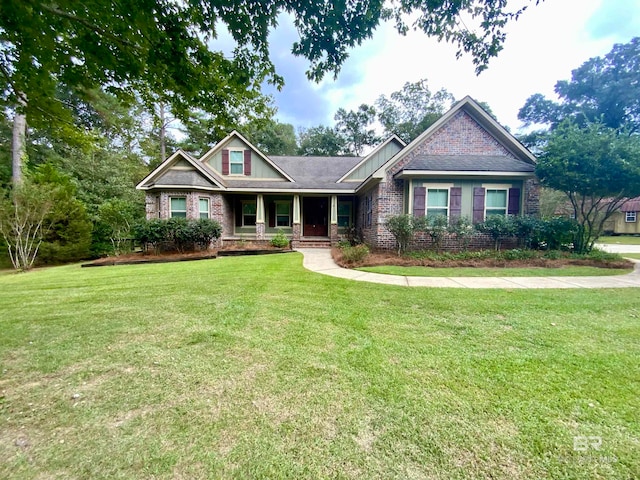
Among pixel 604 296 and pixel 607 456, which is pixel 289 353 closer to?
pixel 607 456

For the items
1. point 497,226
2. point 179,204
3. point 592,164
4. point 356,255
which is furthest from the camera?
point 179,204

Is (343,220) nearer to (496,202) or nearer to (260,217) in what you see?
(260,217)

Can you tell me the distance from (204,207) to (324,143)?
22911 mm

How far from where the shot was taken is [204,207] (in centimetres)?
1389

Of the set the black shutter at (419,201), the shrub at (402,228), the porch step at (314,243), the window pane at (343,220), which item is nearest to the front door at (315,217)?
the window pane at (343,220)

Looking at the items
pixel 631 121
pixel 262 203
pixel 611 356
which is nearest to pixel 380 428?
pixel 611 356

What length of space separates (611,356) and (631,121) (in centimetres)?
3921

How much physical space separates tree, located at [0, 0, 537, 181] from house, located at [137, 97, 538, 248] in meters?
6.35

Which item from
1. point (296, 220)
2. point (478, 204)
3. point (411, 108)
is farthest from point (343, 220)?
point (411, 108)

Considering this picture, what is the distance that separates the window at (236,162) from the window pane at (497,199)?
495 inches

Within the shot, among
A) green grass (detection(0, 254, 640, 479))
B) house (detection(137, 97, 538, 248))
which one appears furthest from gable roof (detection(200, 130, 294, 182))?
green grass (detection(0, 254, 640, 479))

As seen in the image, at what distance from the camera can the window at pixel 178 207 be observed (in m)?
13.3

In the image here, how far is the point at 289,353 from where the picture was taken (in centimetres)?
298

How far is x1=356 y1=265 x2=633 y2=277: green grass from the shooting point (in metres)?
7.19
